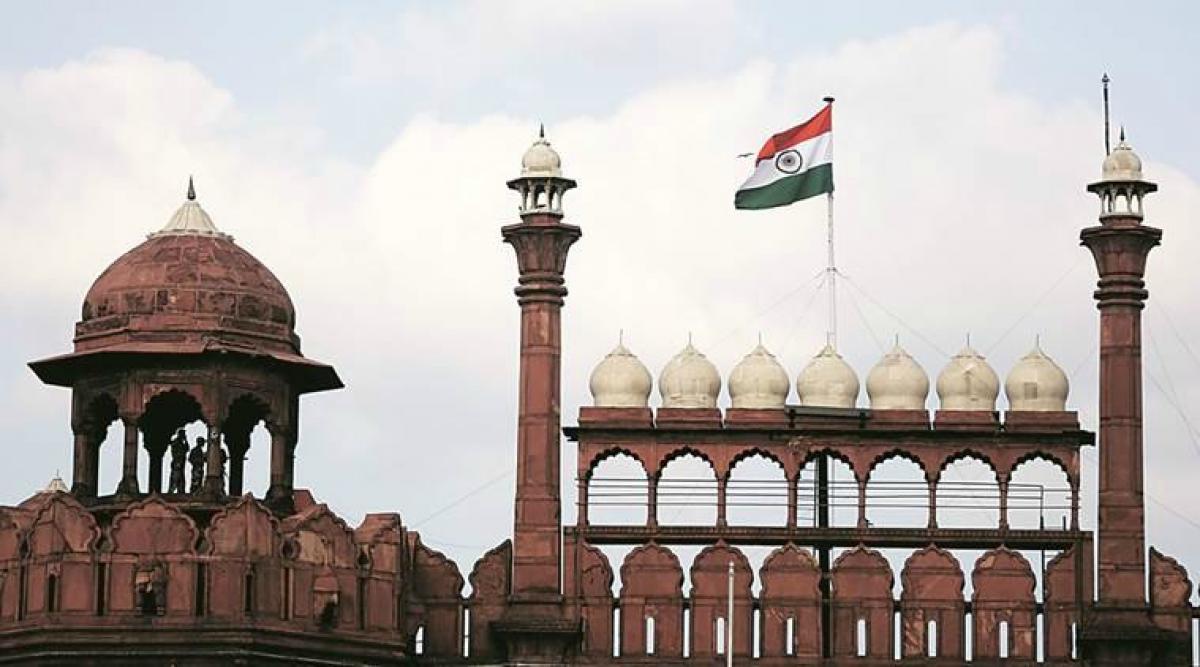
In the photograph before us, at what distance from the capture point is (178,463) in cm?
6825

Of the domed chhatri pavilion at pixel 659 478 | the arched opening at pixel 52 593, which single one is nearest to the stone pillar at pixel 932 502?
the domed chhatri pavilion at pixel 659 478

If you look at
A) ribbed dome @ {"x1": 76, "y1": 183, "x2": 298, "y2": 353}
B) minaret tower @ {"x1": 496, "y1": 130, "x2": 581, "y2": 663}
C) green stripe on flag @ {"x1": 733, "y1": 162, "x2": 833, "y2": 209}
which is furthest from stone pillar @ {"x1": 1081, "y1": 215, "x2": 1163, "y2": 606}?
ribbed dome @ {"x1": 76, "y1": 183, "x2": 298, "y2": 353}

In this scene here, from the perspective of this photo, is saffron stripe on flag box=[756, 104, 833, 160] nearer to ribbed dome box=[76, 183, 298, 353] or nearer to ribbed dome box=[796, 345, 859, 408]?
ribbed dome box=[796, 345, 859, 408]

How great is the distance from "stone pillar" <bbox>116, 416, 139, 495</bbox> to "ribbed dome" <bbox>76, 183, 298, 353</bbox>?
4.30 feet

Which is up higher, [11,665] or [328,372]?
[328,372]

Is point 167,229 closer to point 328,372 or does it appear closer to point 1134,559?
point 328,372

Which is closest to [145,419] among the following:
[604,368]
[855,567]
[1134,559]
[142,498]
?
[142,498]

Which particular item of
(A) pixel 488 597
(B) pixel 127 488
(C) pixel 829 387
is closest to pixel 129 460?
(B) pixel 127 488

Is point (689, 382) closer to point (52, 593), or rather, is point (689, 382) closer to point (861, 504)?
point (861, 504)

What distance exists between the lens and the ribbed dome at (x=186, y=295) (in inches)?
2650

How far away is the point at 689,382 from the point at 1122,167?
7.75m

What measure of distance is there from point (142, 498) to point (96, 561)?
2.03 metres

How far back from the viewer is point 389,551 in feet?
220

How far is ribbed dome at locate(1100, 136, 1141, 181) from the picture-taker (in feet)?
225
